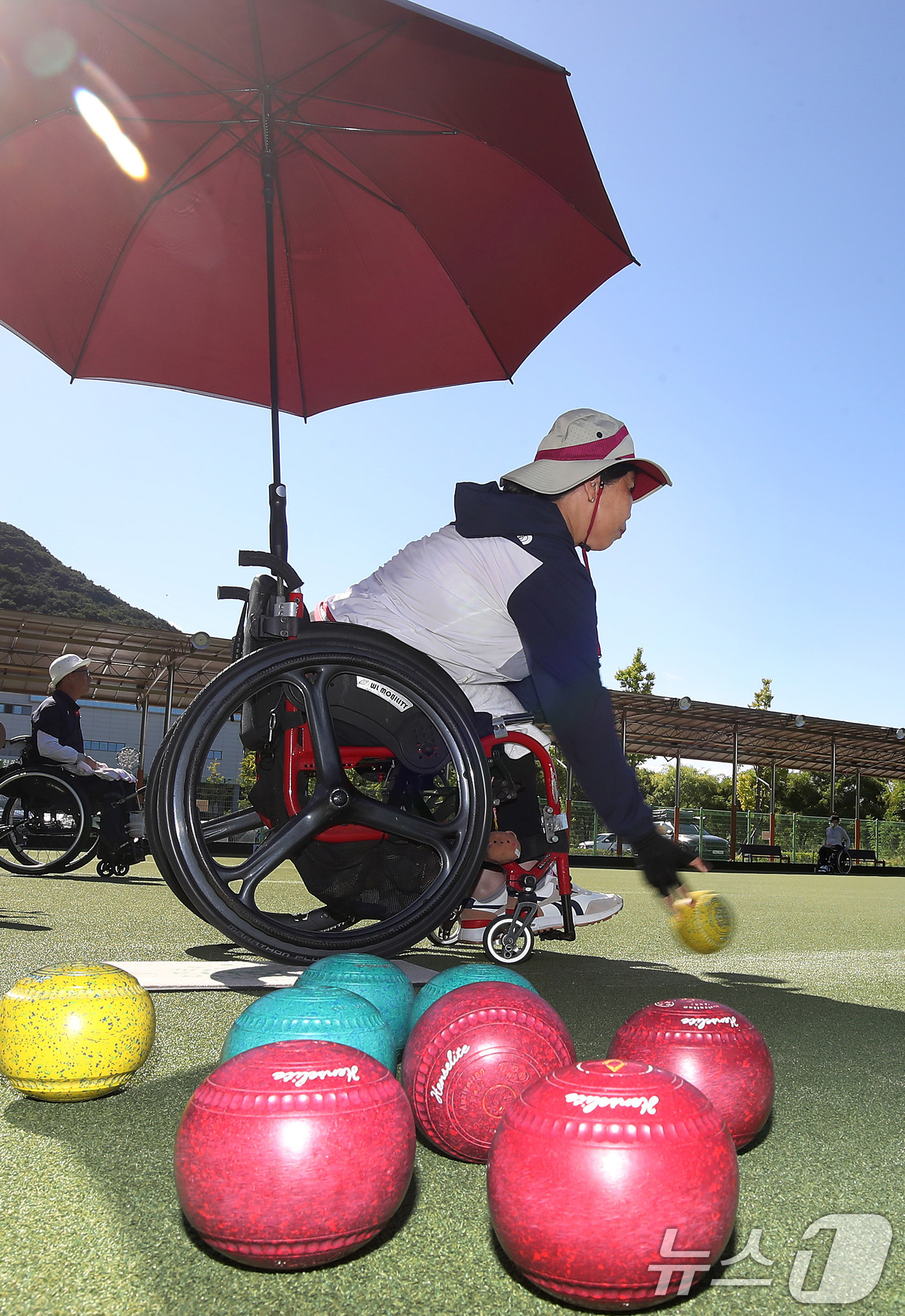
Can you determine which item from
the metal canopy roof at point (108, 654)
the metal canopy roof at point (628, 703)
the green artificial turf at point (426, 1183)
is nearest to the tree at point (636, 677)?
the metal canopy roof at point (628, 703)

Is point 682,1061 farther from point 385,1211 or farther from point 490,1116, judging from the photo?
point 385,1211

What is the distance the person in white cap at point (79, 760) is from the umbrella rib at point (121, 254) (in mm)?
4726

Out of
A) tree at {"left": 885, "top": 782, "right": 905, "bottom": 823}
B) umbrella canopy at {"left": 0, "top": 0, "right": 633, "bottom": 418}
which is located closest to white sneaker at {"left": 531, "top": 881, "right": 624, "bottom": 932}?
umbrella canopy at {"left": 0, "top": 0, "right": 633, "bottom": 418}

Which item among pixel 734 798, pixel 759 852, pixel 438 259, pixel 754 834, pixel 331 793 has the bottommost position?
pixel 759 852

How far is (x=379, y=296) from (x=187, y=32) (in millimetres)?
1273

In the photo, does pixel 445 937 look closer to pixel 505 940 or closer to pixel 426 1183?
pixel 505 940

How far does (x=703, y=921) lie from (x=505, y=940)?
1.05 m

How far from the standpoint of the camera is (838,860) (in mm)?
24609

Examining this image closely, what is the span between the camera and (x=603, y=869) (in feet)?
60.2

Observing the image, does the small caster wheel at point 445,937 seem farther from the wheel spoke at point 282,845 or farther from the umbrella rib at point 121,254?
the umbrella rib at point 121,254

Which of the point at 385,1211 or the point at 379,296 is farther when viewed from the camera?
the point at 379,296

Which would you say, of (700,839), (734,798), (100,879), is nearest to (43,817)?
(100,879)

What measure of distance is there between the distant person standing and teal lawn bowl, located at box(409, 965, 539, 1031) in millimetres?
24376

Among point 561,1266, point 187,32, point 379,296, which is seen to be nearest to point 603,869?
point 379,296
